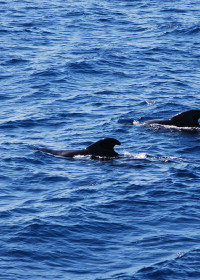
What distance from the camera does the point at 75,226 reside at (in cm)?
1856

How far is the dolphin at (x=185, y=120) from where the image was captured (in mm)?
27109

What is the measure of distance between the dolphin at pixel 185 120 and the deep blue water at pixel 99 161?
408 millimetres

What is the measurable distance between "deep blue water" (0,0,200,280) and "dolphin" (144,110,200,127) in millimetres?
408

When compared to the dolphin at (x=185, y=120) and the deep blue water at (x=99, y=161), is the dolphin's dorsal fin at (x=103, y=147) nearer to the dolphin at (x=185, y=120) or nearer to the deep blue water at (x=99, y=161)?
the deep blue water at (x=99, y=161)

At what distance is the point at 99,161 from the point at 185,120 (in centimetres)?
516

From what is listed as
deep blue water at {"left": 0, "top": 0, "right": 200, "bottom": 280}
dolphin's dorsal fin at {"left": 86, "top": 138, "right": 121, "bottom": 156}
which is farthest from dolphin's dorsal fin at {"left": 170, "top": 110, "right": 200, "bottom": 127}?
dolphin's dorsal fin at {"left": 86, "top": 138, "right": 121, "bottom": 156}

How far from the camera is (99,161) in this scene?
23531mm

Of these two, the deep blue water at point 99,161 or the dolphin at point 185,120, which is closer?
A: the deep blue water at point 99,161

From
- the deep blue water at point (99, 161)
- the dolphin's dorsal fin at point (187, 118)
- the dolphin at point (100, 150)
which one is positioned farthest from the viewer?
the dolphin's dorsal fin at point (187, 118)

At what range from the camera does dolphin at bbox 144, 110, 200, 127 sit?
1067 inches

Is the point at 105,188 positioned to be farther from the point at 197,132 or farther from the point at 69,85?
the point at 69,85

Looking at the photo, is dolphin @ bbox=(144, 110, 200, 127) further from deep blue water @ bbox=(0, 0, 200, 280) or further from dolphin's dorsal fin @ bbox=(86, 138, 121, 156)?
dolphin's dorsal fin @ bbox=(86, 138, 121, 156)

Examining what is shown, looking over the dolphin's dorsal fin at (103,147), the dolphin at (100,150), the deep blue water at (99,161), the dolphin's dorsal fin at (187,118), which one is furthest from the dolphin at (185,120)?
the dolphin's dorsal fin at (103,147)

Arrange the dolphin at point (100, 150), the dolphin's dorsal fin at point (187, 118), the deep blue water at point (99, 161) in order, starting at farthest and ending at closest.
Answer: the dolphin's dorsal fin at point (187, 118) < the dolphin at point (100, 150) < the deep blue water at point (99, 161)
